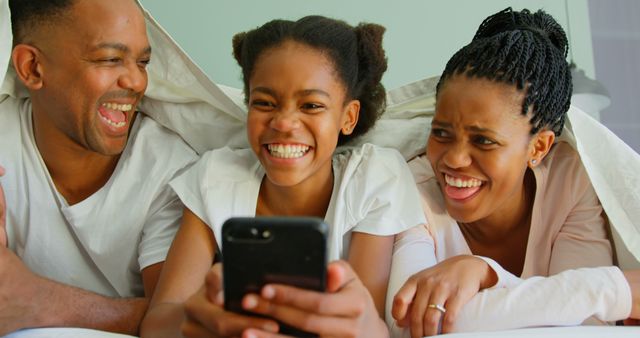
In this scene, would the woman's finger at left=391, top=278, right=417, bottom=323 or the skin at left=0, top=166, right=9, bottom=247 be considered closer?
the woman's finger at left=391, top=278, right=417, bottom=323

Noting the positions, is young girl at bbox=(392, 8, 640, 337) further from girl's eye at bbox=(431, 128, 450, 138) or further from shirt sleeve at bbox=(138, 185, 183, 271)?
shirt sleeve at bbox=(138, 185, 183, 271)

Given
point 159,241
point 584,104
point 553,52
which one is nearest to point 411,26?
point 584,104

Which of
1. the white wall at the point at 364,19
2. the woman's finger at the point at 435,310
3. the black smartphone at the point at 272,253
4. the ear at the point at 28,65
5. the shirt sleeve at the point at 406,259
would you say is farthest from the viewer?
the white wall at the point at 364,19

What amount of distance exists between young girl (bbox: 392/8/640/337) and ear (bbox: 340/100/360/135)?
13 centimetres

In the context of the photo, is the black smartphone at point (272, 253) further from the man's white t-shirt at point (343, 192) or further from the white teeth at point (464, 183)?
the white teeth at point (464, 183)

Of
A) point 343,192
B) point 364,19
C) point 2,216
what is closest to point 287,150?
point 343,192

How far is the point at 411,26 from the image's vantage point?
1.76 metres

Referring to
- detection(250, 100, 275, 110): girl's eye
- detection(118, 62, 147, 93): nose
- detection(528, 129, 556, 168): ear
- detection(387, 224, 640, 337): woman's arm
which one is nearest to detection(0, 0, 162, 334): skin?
detection(118, 62, 147, 93): nose

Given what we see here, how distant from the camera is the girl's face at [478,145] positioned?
0.98 metres

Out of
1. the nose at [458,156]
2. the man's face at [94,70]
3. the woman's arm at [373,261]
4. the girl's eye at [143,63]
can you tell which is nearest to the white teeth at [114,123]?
the man's face at [94,70]

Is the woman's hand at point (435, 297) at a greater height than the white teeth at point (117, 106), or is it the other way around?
the white teeth at point (117, 106)

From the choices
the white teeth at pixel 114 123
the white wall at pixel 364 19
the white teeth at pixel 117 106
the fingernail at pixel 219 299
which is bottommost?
the fingernail at pixel 219 299

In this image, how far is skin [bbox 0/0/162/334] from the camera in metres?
1.10

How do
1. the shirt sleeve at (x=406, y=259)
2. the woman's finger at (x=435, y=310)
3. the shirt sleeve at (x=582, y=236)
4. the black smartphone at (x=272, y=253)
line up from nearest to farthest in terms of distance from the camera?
the black smartphone at (x=272, y=253) < the woman's finger at (x=435, y=310) < the shirt sleeve at (x=406, y=259) < the shirt sleeve at (x=582, y=236)
